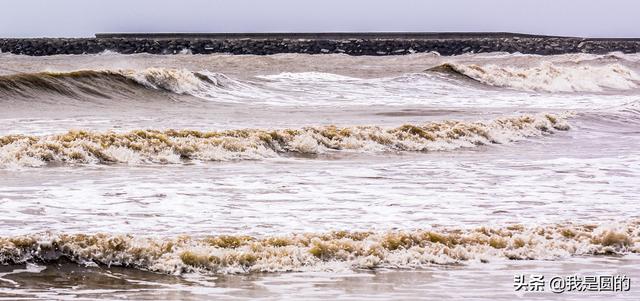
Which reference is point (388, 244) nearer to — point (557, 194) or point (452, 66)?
point (557, 194)

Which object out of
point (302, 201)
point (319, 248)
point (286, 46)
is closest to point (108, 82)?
point (302, 201)

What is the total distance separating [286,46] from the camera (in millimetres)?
61500

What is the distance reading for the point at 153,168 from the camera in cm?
1241

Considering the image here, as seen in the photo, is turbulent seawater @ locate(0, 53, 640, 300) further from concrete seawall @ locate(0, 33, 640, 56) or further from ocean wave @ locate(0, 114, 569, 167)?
concrete seawall @ locate(0, 33, 640, 56)

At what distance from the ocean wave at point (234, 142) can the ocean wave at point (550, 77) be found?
18.0 metres

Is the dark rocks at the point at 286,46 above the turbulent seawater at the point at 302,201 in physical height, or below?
below

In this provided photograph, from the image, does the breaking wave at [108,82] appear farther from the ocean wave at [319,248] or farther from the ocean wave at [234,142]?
the ocean wave at [319,248]

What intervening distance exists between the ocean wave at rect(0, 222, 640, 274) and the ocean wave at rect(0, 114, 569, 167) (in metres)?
4.71

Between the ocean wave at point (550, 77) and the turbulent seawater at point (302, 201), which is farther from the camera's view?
the ocean wave at point (550, 77)

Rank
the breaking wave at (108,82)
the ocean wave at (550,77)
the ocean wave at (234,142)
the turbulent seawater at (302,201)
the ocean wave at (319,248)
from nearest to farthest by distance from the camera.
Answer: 1. the turbulent seawater at (302,201)
2. the ocean wave at (319,248)
3. the ocean wave at (234,142)
4. the breaking wave at (108,82)
5. the ocean wave at (550,77)

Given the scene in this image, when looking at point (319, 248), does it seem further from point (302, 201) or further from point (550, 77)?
point (550, 77)

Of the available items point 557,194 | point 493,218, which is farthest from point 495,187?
point 493,218

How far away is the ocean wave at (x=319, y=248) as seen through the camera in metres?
7.48

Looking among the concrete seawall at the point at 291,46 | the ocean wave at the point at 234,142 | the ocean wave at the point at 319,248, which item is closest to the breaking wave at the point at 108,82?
the ocean wave at the point at 234,142
